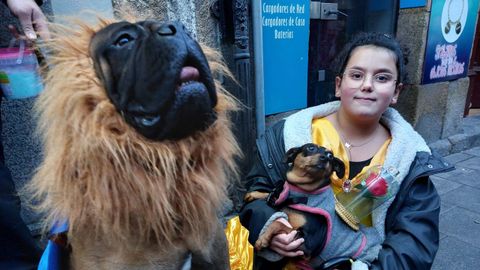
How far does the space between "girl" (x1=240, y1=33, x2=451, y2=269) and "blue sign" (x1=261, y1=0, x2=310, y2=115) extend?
1753mm

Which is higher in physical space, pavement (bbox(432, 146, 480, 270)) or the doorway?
the doorway

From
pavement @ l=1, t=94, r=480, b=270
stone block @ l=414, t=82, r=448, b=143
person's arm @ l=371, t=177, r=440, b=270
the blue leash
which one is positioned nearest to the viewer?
the blue leash

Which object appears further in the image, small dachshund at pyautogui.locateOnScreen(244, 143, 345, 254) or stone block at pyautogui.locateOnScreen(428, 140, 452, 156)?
stone block at pyautogui.locateOnScreen(428, 140, 452, 156)

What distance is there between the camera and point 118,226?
0.78 meters

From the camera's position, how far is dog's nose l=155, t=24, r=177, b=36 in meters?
0.77

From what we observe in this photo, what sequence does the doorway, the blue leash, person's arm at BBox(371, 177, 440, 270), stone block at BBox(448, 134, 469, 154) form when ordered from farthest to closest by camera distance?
the doorway < stone block at BBox(448, 134, 469, 154) < person's arm at BBox(371, 177, 440, 270) < the blue leash

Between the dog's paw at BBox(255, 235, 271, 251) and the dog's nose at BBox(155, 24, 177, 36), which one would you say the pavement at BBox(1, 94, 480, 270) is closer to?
the dog's nose at BBox(155, 24, 177, 36)

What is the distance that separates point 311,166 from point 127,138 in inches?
44.6

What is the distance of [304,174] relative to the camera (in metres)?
1.76

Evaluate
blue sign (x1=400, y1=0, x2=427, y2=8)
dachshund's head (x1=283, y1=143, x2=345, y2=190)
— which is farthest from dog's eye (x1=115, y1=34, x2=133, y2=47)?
blue sign (x1=400, y1=0, x2=427, y2=8)

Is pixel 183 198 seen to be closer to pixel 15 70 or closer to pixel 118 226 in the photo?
pixel 118 226

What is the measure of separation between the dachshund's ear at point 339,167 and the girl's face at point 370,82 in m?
0.26

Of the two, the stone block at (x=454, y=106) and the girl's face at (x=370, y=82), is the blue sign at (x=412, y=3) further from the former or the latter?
the girl's face at (x=370, y=82)

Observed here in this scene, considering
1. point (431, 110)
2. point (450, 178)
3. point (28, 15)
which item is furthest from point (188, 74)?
point (431, 110)
